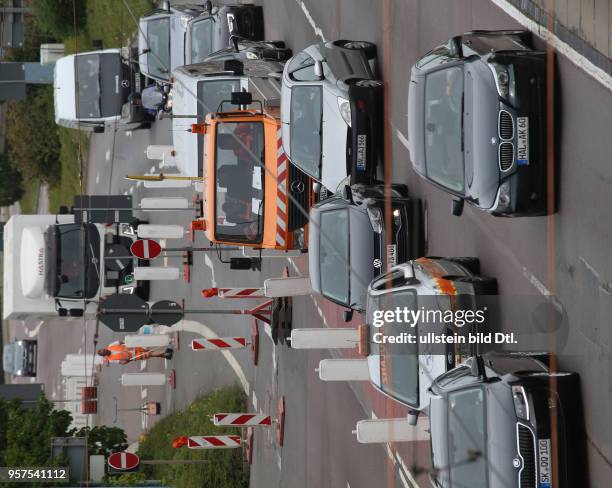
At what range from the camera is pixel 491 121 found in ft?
43.4

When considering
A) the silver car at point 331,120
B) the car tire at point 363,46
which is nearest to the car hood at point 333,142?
the silver car at point 331,120

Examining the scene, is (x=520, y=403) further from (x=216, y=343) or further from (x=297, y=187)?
(x=216, y=343)

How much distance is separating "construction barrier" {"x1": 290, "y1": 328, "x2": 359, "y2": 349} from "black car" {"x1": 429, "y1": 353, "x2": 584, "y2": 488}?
17.6 ft

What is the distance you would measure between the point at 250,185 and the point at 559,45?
725 centimetres

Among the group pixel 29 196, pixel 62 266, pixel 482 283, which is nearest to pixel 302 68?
pixel 482 283

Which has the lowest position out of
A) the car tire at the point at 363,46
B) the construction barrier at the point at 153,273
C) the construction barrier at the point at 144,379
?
the construction barrier at the point at 144,379

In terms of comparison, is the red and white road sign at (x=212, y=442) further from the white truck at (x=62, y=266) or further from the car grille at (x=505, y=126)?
the car grille at (x=505, y=126)

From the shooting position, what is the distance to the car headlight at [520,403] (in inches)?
473

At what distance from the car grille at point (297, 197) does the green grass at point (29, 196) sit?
27766 mm

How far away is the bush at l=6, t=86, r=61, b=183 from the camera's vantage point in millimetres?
42562

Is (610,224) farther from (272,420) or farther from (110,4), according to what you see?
(110,4)

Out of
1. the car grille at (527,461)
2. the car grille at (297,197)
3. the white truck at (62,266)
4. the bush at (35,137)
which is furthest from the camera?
the bush at (35,137)

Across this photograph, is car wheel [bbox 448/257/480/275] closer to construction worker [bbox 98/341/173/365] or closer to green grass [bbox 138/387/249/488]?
green grass [bbox 138/387/249/488]

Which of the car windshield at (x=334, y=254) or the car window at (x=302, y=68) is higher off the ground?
the car window at (x=302, y=68)
